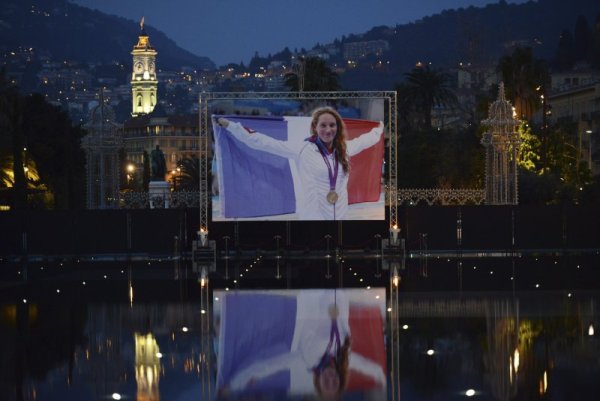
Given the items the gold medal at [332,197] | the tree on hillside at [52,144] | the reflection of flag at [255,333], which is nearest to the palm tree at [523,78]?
the tree on hillside at [52,144]

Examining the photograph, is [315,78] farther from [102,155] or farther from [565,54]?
[565,54]

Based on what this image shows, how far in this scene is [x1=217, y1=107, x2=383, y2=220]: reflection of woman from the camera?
40.6 meters

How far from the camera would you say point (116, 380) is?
15.0m

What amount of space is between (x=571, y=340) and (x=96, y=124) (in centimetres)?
3059

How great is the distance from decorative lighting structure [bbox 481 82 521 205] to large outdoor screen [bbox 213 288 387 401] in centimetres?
1966

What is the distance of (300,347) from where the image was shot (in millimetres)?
17391

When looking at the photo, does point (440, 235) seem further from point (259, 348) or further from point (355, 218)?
point (259, 348)

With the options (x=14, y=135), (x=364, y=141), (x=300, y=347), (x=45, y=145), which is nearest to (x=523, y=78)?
(x=45, y=145)

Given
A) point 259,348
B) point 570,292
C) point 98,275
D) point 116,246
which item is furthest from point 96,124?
point 259,348

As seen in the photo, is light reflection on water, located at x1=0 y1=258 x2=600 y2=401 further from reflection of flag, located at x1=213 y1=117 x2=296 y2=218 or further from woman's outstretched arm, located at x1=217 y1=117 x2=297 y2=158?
woman's outstretched arm, located at x1=217 y1=117 x2=297 y2=158

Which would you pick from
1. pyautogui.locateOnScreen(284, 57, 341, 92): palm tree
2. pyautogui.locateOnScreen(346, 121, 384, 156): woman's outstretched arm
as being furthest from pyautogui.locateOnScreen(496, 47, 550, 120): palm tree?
pyautogui.locateOnScreen(346, 121, 384, 156): woman's outstretched arm

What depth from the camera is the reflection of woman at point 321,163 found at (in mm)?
40594

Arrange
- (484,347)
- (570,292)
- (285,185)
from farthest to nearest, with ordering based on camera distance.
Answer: (285,185) < (570,292) < (484,347)

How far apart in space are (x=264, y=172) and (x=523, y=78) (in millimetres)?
33608
